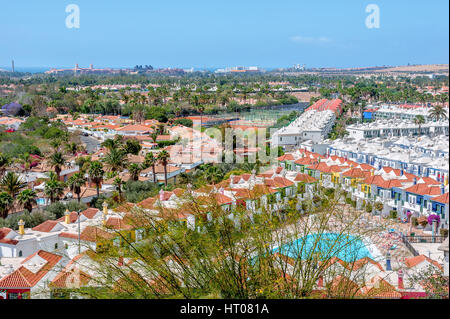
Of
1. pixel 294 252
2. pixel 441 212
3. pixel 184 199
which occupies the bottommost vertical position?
pixel 441 212

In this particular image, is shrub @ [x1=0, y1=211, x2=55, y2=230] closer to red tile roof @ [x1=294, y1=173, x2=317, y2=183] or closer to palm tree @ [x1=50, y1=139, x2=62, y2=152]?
red tile roof @ [x1=294, y1=173, x2=317, y2=183]

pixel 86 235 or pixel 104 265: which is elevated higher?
pixel 104 265

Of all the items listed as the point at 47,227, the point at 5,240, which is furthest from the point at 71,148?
the point at 5,240

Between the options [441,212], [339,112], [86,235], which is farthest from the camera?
[339,112]

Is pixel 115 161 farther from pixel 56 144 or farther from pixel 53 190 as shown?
pixel 56 144
